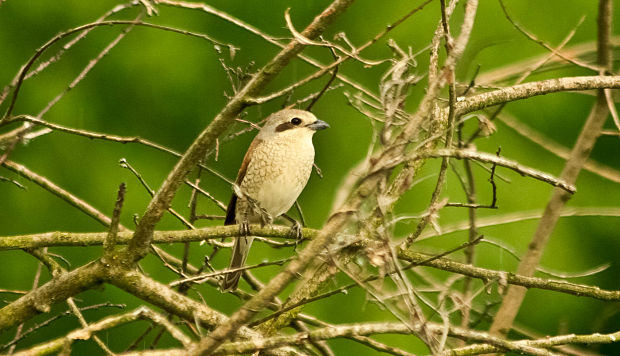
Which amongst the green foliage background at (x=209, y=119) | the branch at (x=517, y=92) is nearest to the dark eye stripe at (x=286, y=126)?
the branch at (x=517, y=92)

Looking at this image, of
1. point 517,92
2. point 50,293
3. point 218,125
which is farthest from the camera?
point 517,92

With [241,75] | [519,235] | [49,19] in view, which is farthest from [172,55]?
[241,75]

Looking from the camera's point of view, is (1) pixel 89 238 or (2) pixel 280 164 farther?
(2) pixel 280 164

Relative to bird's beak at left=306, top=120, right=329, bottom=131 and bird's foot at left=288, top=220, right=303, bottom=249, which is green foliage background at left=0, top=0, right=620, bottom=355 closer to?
bird's beak at left=306, top=120, right=329, bottom=131

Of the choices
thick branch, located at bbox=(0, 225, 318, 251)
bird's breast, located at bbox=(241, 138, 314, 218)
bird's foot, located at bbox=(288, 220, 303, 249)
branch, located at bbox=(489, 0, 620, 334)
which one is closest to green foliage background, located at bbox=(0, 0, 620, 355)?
bird's breast, located at bbox=(241, 138, 314, 218)

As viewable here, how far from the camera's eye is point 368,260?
2.61 m

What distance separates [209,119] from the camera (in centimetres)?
866

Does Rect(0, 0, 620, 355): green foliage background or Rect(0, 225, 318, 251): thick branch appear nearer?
Rect(0, 225, 318, 251): thick branch

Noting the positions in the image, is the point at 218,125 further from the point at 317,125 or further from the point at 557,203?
the point at 317,125

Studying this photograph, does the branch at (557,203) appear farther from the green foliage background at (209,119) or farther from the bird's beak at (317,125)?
the green foliage background at (209,119)

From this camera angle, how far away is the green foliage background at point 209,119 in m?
7.89

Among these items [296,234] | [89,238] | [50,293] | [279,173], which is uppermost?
[279,173]

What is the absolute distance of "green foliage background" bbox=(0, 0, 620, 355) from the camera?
311 inches

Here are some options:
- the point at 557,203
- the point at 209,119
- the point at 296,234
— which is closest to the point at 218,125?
the point at 296,234
